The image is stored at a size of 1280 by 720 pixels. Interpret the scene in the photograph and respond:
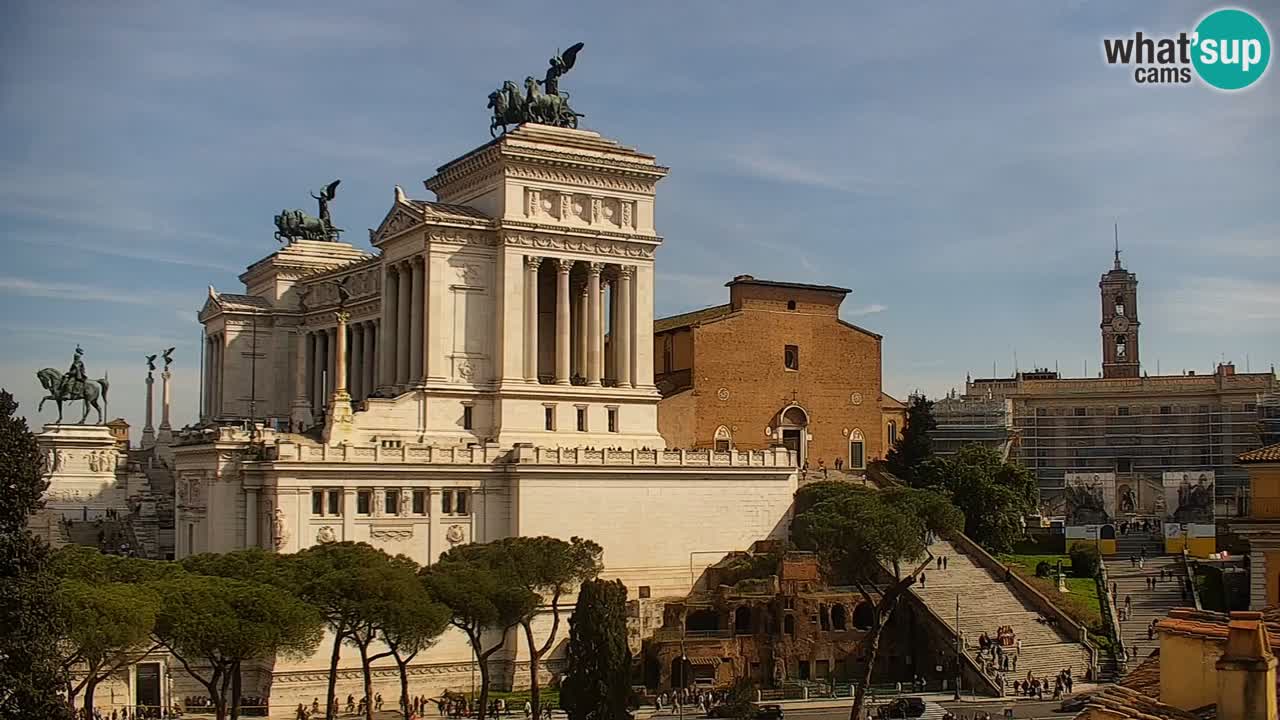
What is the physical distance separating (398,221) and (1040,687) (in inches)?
1498

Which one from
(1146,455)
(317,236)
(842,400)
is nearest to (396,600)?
(842,400)

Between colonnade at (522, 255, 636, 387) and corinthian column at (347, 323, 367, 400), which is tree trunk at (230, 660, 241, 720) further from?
corinthian column at (347, 323, 367, 400)

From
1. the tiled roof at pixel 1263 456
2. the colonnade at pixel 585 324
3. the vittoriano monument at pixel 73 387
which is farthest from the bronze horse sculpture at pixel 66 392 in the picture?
A: the tiled roof at pixel 1263 456

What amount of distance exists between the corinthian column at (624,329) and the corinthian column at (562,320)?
10.8 ft

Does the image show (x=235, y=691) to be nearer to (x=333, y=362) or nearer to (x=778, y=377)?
(x=333, y=362)

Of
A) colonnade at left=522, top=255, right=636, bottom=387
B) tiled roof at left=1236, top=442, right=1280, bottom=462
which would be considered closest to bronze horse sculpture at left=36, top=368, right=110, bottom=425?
colonnade at left=522, top=255, right=636, bottom=387

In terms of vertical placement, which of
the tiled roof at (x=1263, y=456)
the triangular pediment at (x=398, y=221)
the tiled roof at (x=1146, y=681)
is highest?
the triangular pediment at (x=398, y=221)

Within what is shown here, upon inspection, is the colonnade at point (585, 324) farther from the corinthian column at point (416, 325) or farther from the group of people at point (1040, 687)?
the group of people at point (1040, 687)

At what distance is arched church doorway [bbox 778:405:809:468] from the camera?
86875 millimetres

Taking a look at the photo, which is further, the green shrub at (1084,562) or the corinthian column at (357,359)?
the corinthian column at (357,359)

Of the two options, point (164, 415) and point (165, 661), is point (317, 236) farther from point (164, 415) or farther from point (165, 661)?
point (165, 661)

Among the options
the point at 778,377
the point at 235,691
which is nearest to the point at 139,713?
the point at 235,691

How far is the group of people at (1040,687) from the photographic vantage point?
59781 millimetres

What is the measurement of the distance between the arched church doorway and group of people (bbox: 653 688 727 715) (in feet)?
88.2
